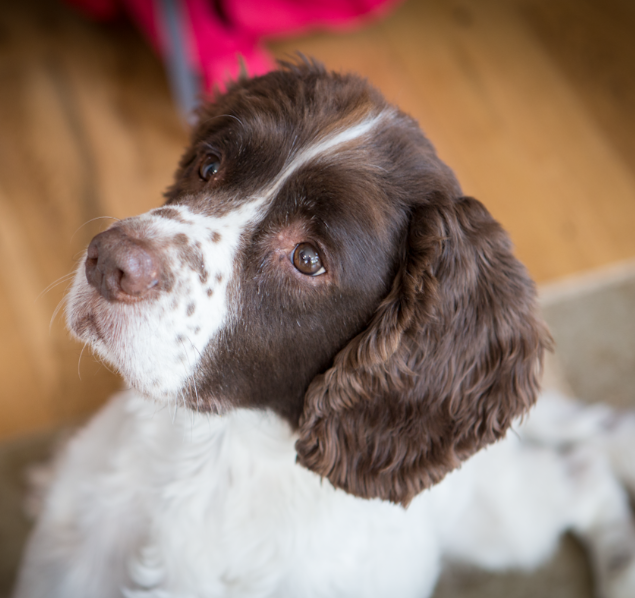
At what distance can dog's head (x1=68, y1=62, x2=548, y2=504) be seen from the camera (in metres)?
1.42

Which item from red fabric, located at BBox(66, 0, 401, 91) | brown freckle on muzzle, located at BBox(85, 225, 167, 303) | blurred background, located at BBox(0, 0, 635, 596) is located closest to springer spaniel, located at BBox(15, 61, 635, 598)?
brown freckle on muzzle, located at BBox(85, 225, 167, 303)

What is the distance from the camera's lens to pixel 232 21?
3.26m

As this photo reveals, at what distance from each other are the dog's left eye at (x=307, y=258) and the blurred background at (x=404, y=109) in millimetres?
1591

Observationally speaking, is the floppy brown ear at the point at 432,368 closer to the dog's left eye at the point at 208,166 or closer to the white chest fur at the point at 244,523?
the white chest fur at the point at 244,523

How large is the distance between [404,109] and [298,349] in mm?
2215

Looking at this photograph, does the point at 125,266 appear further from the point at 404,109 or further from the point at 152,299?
the point at 404,109

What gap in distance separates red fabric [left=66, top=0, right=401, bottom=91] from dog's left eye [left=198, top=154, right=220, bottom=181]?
168cm

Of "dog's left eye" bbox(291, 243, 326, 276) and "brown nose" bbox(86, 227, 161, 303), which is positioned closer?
"brown nose" bbox(86, 227, 161, 303)

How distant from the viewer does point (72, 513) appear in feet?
6.74

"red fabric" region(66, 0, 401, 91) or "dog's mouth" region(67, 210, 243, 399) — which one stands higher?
"red fabric" region(66, 0, 401, 91)

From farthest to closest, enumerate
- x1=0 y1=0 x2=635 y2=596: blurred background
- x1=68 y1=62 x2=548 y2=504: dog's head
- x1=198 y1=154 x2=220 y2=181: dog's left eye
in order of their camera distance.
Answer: x1=0 y1=0 x2=635 y2=596: blurred background
x1=198 y1=154 x2=220 y2=181: dog's left eye
x1=68 y1=62 x2=548 y2=504: dog's head

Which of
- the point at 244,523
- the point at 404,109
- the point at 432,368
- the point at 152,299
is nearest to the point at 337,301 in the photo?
the point at 432,368

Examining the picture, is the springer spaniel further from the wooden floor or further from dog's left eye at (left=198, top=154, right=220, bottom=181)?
the wooden floor

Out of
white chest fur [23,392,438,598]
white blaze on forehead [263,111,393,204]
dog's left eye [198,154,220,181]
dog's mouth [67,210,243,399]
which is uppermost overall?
white blaze on forehead [263,111,393,204]
